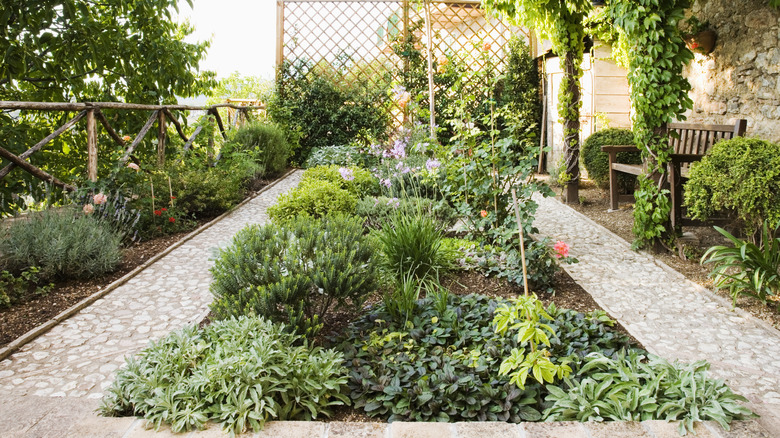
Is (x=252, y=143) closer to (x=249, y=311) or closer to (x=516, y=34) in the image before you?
(x=516, y=34)

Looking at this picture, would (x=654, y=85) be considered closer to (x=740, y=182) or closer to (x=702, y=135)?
(x=740, y=182)

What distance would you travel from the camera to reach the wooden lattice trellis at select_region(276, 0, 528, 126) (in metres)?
9.17

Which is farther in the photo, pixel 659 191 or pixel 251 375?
pixel 659 191

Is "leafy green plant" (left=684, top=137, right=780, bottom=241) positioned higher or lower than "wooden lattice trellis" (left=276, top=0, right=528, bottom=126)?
lower

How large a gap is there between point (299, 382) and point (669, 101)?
3325 millimetres

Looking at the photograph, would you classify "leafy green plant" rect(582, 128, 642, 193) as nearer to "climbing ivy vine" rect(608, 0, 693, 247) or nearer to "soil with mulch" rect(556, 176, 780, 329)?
"soil with mulch" rect(556, 176, 780, 329)

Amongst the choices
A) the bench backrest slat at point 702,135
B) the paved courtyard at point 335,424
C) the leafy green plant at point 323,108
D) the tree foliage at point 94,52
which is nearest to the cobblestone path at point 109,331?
the paved courtyard at point 335,424

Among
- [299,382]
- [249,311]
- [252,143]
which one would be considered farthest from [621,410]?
[252,143]

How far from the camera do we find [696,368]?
2170 millimetres

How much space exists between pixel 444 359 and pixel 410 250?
3.43 ft

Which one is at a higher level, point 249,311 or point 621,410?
point 249,311

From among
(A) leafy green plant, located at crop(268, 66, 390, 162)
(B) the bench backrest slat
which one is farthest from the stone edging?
(A) leafy green plant, located at crop(268, 66, 390, 162)

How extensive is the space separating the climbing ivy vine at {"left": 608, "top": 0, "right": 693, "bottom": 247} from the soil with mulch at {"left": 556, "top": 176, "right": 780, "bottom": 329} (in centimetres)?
22

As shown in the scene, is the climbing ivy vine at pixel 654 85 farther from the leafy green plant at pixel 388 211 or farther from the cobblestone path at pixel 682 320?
the leafy green plant at pixel 388 211
